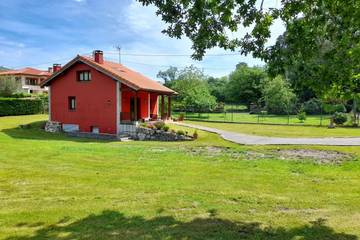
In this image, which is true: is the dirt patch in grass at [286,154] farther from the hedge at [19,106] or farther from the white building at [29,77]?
the white building at [29,77]

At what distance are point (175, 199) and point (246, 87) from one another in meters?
65.3

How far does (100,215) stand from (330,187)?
17.9 ft

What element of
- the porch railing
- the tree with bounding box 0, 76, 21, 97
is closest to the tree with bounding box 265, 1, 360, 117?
the porch railing

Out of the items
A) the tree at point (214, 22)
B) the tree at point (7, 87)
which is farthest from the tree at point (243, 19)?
the tree at point (7, 87)

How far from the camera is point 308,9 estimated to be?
6.09m

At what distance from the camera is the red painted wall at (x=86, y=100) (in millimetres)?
27734

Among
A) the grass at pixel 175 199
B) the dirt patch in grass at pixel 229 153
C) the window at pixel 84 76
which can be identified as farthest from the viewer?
the window at pixel 84 76

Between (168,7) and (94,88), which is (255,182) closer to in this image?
(168,7)

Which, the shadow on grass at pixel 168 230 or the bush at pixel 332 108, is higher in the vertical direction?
the bush at pixel 332 108

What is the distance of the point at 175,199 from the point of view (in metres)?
7.12

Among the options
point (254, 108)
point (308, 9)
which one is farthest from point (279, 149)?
point (254, 108)

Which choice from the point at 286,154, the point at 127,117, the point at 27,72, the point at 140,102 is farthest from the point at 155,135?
the point at 27,72

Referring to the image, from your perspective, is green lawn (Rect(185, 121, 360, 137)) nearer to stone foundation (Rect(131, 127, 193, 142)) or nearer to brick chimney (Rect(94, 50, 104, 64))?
stone foundation (Rect(131, 127, 193, 142))

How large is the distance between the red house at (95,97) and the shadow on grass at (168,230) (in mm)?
20925
